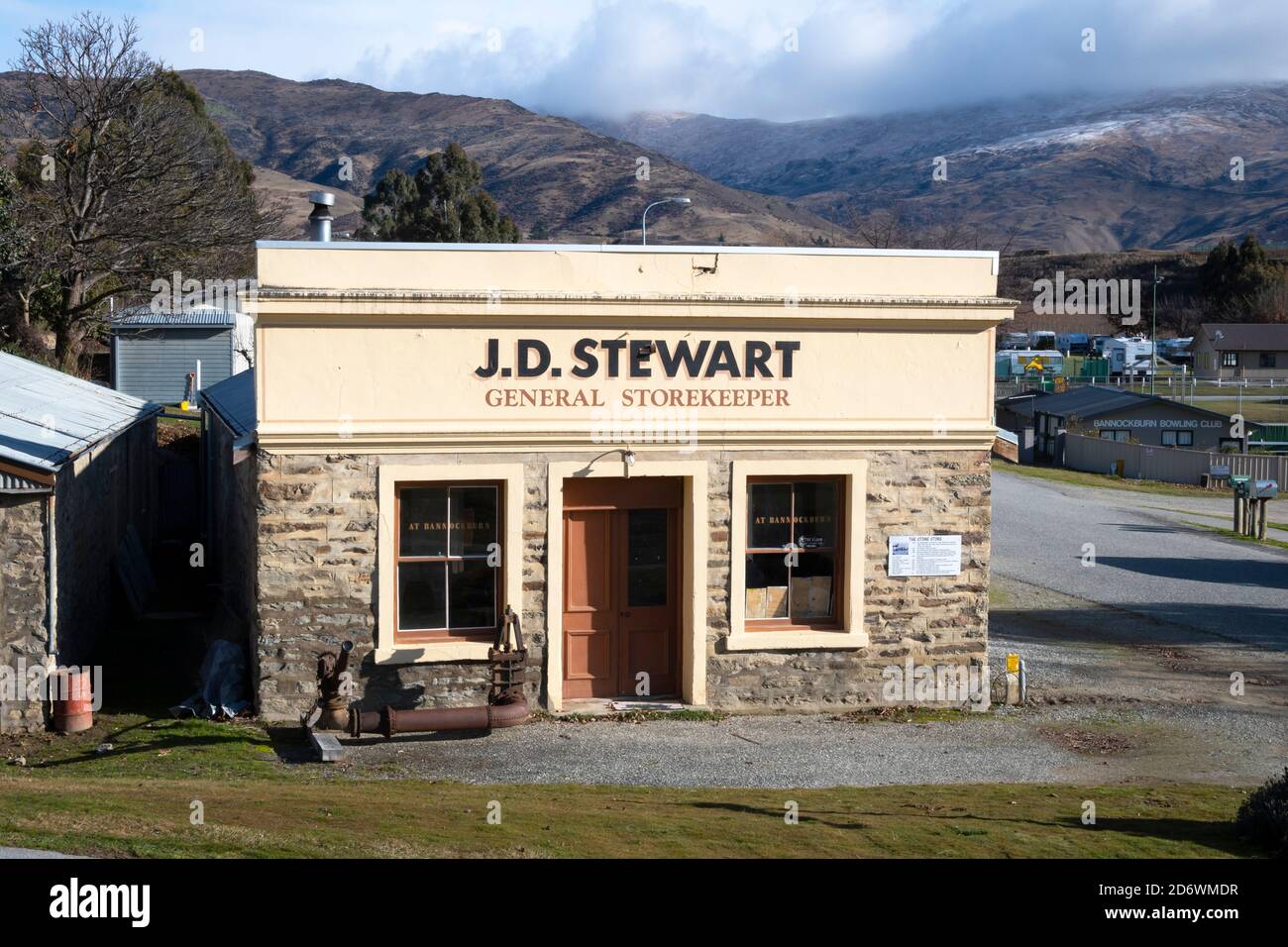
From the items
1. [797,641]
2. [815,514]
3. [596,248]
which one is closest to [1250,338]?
[815,514]

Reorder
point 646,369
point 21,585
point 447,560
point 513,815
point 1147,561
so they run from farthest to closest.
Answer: point 1147,561 < point 646,369 < point 447,560 < point 21,585 < point 513,815

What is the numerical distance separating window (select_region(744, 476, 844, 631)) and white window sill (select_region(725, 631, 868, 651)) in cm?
24

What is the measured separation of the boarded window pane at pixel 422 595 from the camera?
14.1 metres

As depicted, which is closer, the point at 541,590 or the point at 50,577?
the point at 50,577

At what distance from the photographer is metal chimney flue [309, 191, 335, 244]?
15.3 m

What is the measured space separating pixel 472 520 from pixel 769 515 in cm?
339

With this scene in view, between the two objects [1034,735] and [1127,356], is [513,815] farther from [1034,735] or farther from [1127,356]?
[1127,356]

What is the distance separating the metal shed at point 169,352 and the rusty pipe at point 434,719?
77.1 feet

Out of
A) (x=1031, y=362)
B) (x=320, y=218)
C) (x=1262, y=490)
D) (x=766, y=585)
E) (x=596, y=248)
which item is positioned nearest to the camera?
(x=596, y=248)

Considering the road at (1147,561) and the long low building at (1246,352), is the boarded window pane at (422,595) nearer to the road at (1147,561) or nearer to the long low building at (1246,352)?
the road at (1147,561)

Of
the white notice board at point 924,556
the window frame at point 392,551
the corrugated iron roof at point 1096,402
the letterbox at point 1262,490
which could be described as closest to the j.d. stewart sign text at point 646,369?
the window frame at point 392,551

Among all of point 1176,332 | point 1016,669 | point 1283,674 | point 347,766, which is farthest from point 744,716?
point 1176,332

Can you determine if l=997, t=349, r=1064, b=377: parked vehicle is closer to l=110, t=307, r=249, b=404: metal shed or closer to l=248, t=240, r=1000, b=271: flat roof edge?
l=110, t=307, r=249, b=404: metal shed

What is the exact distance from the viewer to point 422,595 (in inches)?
557
